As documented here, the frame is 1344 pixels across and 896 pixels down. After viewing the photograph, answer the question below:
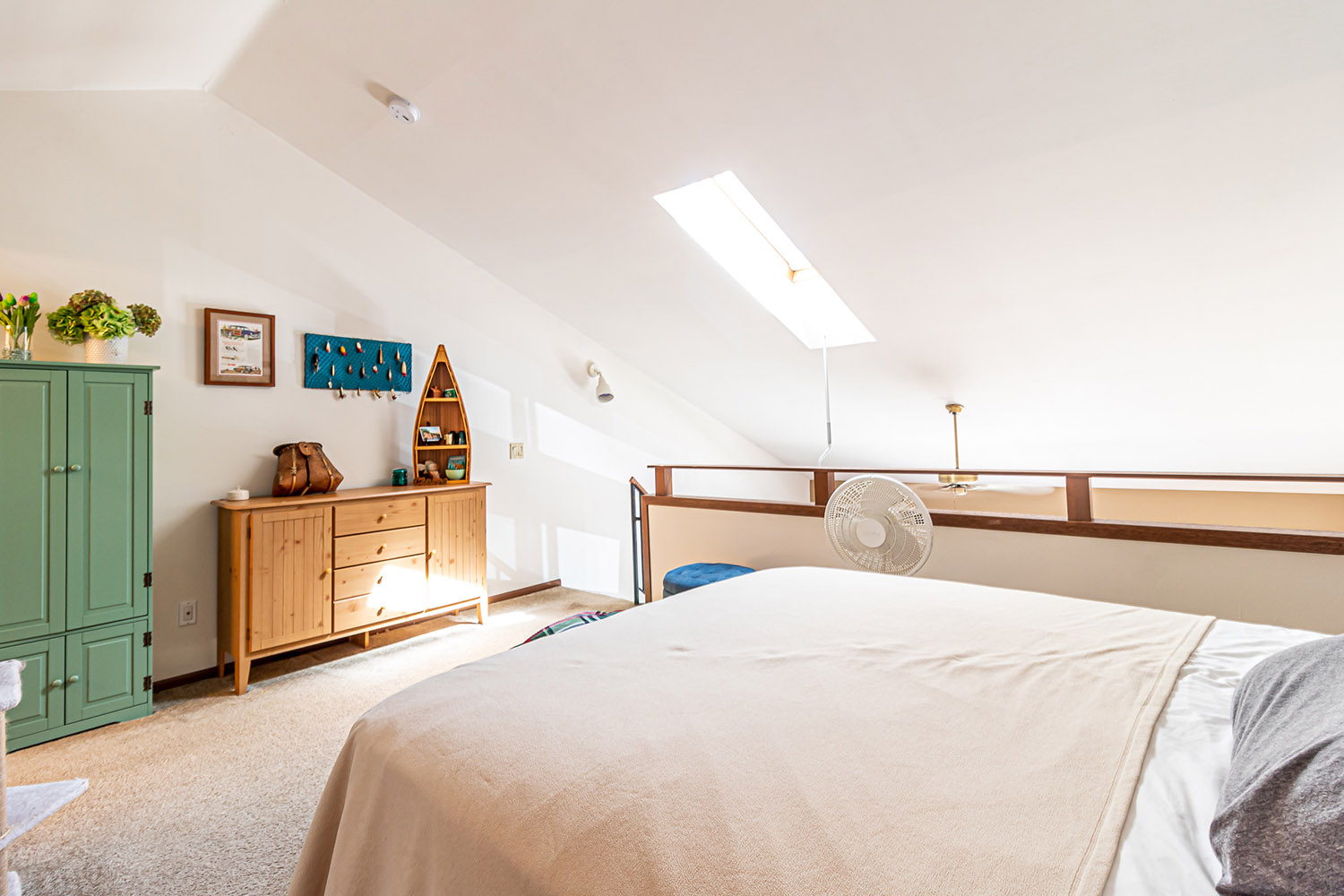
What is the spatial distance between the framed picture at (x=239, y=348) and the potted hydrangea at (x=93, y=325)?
459mm

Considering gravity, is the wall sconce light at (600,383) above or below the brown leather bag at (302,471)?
above

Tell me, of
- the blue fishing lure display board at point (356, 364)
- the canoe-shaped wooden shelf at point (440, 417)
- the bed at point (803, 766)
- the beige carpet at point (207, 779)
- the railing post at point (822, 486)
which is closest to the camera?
the bed at point (803, 766)

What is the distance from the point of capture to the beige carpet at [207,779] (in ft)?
5.14

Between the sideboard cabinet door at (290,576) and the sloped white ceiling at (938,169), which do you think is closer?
the sloped white ceiling at (938,169)

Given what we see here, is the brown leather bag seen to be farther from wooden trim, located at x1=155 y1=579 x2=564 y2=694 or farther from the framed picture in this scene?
wooden trim, located at x1=155 y1=579 x2=564 y2=694

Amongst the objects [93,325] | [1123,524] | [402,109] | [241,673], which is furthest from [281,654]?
[1123,524]

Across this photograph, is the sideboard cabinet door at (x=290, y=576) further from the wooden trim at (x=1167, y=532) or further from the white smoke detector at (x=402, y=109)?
the wooden trim at (x=1167, y=532)

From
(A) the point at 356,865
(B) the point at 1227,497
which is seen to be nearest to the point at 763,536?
(A) the point at 356,865

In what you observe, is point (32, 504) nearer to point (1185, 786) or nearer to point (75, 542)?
point (75, 542)

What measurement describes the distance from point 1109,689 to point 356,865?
128 centimetres

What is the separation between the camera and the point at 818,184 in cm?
252

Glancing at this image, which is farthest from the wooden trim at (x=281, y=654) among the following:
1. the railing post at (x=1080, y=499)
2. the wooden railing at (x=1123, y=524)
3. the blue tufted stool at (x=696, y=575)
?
the railing post at (x=1080, y=499)

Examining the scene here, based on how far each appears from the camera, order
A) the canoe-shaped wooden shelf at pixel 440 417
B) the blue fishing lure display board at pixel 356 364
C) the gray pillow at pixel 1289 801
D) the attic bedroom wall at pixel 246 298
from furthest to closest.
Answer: the canoe-shaped wooden shelf at pixel 440 417
the blue fishing lure display board at pixel 356 364
the attic bedroom wall at pixel 246 298
the gray pillow at pixel 1289 801

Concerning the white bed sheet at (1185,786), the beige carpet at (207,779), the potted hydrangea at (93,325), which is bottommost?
the beige carpet at (207,779)
